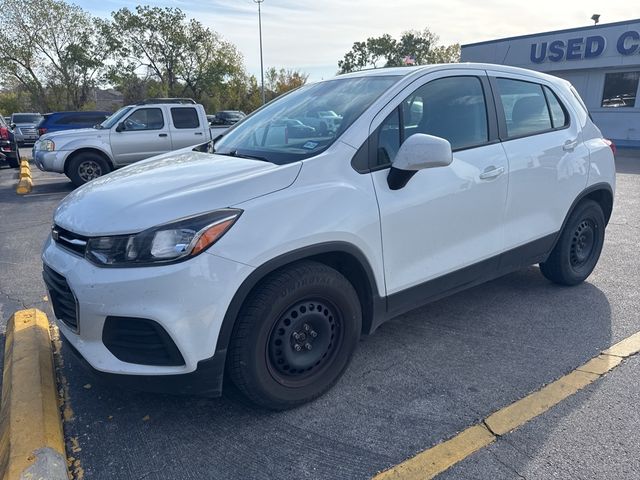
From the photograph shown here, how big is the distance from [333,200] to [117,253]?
1.09 m

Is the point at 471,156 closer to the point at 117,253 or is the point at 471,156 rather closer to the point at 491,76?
the point at 491,76

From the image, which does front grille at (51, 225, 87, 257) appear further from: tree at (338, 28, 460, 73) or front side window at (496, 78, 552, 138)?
tree at (338, 28, 460, 73)

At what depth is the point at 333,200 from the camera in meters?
2.59

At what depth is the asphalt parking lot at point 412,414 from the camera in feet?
7.62

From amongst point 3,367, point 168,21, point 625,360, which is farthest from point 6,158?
point 168,21

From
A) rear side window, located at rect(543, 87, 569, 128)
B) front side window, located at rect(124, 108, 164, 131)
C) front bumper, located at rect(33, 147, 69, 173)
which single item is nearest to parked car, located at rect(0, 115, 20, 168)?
front bumper, located at rect(33, 147, 69, 173)

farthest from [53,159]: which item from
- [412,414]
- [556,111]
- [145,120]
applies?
[412,414]

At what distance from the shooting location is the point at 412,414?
269 centimetres

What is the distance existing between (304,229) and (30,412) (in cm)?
170

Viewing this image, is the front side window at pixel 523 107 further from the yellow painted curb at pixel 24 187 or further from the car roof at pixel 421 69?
the yellow painted curb at pixel 24 187

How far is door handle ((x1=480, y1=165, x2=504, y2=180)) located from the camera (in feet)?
10.8

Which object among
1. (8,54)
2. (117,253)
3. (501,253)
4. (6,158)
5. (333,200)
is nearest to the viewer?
(117,253)

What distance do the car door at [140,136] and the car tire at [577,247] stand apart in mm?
9009

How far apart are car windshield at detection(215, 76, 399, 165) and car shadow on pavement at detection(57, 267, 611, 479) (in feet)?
4.69
